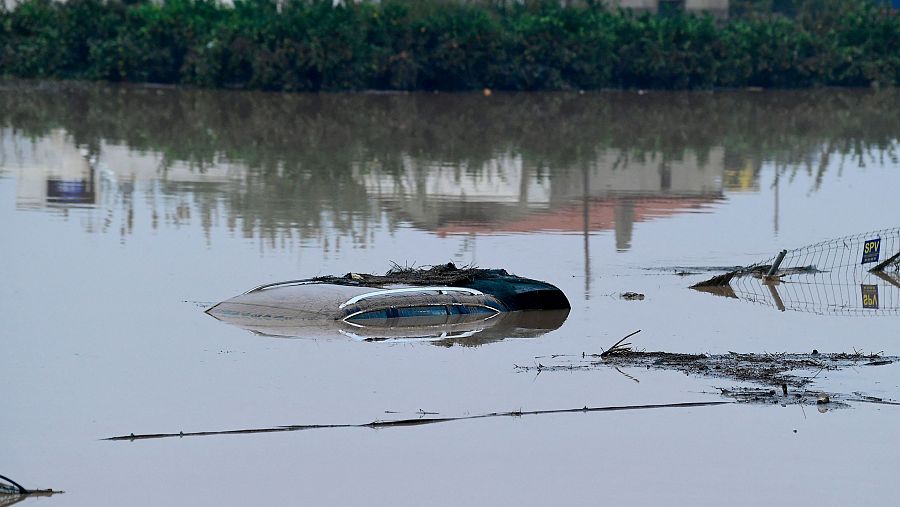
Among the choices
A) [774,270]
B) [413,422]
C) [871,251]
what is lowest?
[413,422]

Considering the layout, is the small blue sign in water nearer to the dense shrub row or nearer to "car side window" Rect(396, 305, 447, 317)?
"car side window" Rect(396, 305, 447, 317)

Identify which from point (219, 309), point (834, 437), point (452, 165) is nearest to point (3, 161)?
point (452, 165)

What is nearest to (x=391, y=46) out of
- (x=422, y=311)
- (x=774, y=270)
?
(x=774, y=270)

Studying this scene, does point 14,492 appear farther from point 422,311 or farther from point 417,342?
point 422,311

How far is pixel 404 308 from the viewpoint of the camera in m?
16.8

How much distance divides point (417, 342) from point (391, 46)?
33728 mm

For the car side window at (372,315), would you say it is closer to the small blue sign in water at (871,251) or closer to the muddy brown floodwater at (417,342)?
the muddy brown floodwater at (417,342)

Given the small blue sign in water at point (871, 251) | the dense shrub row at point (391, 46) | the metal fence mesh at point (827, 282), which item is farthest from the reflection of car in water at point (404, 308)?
the dense shrub row at point (391, 46)

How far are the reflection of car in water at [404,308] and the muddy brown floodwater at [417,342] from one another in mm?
278

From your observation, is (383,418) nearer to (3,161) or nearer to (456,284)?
(456,284)

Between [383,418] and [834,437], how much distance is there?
3.16m

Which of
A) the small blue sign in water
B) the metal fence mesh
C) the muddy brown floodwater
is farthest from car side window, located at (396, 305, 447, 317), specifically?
the small blue sign in water

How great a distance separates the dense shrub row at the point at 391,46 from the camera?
159 feet

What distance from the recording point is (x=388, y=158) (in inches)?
1336
